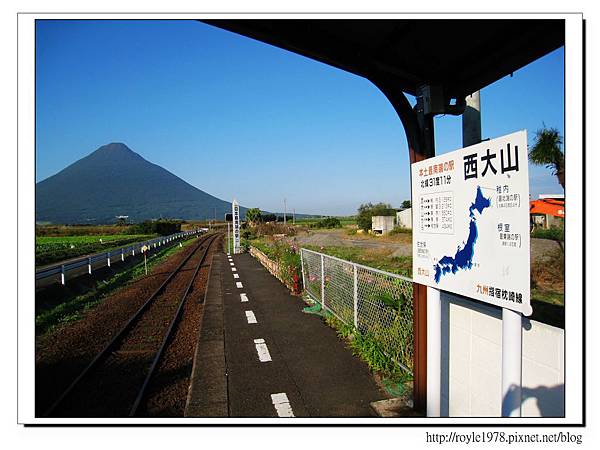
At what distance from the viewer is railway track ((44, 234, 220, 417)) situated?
3.97 meters

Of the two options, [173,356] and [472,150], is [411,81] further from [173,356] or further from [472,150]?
[173,356]

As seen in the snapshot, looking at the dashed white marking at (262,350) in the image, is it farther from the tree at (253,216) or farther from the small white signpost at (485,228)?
the tree at (253,216)

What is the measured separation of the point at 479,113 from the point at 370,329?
9.41ft

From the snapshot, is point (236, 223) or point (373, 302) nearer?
point (373, 302)

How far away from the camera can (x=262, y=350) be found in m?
4.95

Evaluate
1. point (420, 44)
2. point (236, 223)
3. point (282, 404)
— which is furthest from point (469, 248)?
point (236, 223)

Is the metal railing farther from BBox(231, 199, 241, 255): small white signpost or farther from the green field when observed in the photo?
BBox(231, 199, 241, 255): small white signpost

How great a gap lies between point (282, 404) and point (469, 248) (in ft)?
7.38

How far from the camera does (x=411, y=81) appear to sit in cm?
323

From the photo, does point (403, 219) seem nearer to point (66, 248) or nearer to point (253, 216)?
point (253, 216)

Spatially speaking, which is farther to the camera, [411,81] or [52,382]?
[52,382]

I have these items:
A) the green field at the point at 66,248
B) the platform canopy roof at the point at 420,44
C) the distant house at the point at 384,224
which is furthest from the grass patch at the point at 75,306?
the distant house at the point at 384,224
